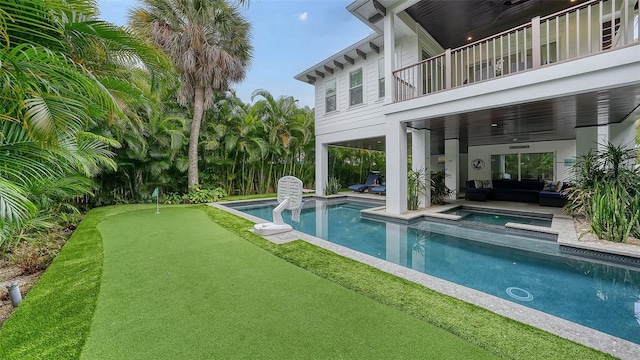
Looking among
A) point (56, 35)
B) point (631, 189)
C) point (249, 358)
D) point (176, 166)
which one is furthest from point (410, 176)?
point (176, 166)

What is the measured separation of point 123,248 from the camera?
470cm

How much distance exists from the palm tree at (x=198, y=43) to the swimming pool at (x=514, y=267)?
7.47m

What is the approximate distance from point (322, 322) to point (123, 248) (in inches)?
166

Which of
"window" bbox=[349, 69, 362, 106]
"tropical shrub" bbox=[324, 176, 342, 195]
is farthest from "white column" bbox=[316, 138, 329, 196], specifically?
"window" bbox=[349, 69, 362, 106]

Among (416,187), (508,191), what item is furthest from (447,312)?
(508,191)

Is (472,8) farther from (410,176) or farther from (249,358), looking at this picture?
(249,358)

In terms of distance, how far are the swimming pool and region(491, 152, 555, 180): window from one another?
883 centimetres

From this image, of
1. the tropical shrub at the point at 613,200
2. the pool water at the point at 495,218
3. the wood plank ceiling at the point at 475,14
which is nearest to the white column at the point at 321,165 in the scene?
the pool water at the point at 495,218

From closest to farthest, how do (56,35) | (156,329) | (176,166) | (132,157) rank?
1. (156,329)
2. (56,35)
3. (132,157)
4. (176,166)

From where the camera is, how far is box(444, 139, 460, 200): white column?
35.5ft

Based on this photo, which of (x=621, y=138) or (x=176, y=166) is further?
(x=176, y=166)

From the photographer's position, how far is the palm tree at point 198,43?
9742 millimetres

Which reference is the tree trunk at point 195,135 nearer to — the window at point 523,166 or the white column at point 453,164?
the white column at point 453,164

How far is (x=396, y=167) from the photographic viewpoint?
7559 mm
